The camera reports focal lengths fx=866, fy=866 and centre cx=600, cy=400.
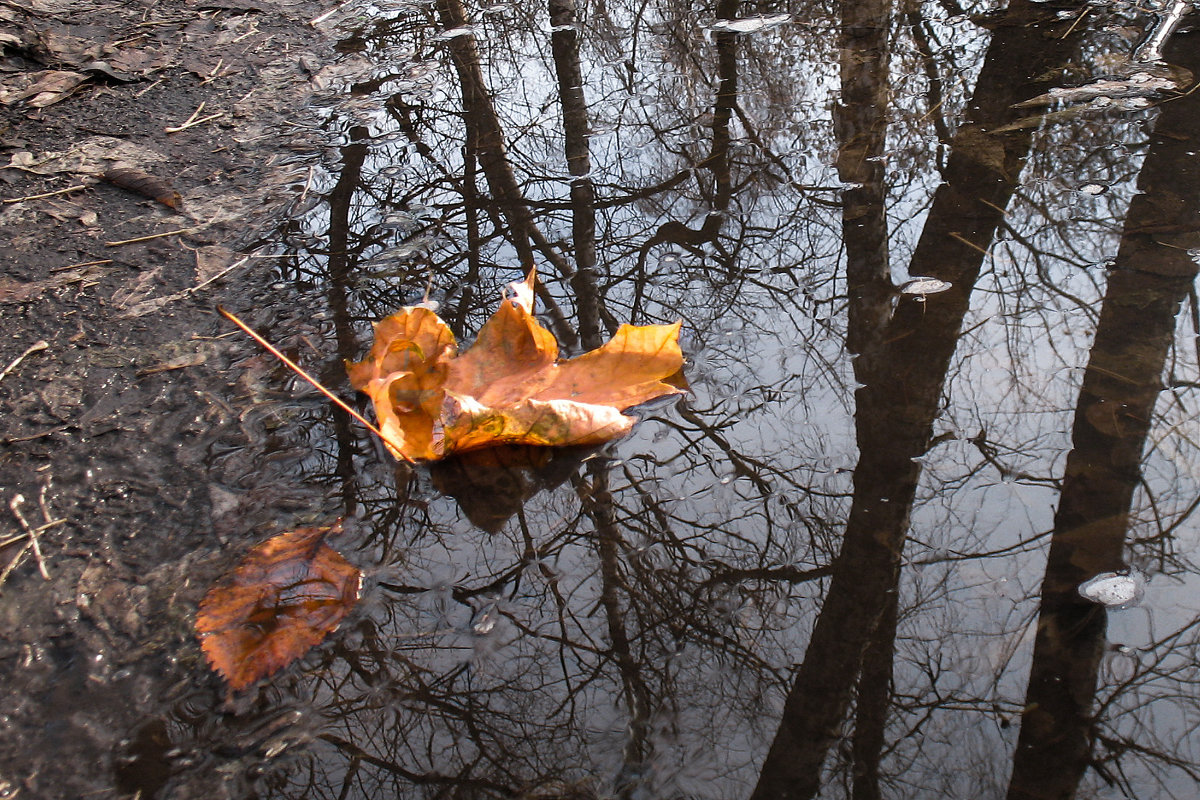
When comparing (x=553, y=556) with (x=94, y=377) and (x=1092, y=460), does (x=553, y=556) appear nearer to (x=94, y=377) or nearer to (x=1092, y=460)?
(x=1092, y=460)

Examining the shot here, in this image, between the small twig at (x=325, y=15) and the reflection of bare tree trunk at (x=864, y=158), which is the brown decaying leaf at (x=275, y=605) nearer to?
the reflection of bare tree trunk at (x=864, y=158)

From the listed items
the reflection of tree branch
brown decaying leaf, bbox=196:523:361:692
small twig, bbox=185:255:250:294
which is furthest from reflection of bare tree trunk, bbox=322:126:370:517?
the reflection of tree branch

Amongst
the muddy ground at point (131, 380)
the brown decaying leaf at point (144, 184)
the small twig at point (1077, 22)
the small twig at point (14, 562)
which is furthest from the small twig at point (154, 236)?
the small twig at point (1077, 22)

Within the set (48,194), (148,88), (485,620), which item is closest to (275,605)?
(485,620)

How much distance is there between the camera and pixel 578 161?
2.73 meters

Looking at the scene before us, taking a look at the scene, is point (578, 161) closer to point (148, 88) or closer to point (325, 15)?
point (148, 88)

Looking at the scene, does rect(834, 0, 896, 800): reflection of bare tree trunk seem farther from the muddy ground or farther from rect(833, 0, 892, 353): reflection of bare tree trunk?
the muddy ground

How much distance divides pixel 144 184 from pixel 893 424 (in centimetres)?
246

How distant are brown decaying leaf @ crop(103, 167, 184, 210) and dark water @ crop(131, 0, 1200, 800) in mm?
461

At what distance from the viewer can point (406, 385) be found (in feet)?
5.50

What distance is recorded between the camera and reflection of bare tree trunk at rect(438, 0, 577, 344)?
87.6 inches

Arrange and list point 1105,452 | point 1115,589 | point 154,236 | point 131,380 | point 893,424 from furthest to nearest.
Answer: point 154,236
point 131,380
point 893,424
point 1105,452
point 1115,589

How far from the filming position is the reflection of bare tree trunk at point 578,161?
204 centimetres

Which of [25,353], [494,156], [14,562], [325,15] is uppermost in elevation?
[325,15]
